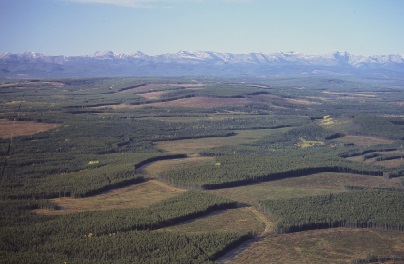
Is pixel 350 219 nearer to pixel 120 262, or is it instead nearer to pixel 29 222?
pixel 120 262

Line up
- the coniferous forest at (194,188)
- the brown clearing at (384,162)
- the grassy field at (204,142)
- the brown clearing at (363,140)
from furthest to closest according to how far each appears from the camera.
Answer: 1. the brown clearing at (363,140)
2. the grassy field at (204,142)
3. the brown clearing at (384,162)
4. the coniferous forest at (194,188)

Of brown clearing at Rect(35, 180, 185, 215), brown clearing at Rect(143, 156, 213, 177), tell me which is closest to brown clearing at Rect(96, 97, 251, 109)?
brown clearing at Rect(143, 156, 213, 177)

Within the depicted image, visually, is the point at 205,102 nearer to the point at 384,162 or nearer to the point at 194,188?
the point at 384,162

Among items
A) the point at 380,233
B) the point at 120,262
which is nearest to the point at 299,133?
the point at 380,233

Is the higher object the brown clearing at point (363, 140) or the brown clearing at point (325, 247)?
the brown clearing at point (363, 140)

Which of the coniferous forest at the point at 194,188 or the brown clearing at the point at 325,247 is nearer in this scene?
the brown clearing at the point at 325,247

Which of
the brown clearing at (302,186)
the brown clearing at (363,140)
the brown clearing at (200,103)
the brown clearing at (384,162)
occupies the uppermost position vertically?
the brown clearing at (200,103)

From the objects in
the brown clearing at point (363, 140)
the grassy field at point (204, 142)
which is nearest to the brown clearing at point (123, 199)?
the grassy field at point (204, 142)

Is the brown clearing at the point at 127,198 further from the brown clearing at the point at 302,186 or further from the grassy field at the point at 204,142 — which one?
the grassy field at the point at 204,142
